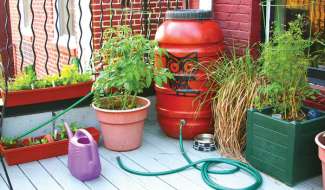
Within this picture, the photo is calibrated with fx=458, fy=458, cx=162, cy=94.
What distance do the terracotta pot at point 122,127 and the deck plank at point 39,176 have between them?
1.74 ft

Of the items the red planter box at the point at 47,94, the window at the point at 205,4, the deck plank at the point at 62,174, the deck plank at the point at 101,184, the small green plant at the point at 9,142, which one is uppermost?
the window at the point at 205,4

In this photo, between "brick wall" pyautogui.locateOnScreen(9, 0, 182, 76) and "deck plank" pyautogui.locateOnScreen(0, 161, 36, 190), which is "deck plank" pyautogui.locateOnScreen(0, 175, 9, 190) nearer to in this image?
"deck plank" pyautogui.locateOnScreen(0, 161, 36, 190)

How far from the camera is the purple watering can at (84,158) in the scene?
2.74 metres

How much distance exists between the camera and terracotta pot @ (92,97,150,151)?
3203 mm

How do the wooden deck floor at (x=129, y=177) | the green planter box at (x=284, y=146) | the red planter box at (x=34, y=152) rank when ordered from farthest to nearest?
1. the red planter box at (x=34, y=152)
2. the wooden deck floor at (x=129, y=177)
3. the green planter box at (x=284, y=146)

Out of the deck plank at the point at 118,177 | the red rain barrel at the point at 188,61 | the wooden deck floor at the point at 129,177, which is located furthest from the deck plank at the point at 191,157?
the deck plank at the point at 118,177

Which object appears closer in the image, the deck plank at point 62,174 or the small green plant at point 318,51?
the deck plank at point 62,174

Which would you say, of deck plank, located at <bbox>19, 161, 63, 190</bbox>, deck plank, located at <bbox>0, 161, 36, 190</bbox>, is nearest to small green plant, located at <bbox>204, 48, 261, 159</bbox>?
deck plank, located at <bbox>19, 161, 63, 190</bbox>

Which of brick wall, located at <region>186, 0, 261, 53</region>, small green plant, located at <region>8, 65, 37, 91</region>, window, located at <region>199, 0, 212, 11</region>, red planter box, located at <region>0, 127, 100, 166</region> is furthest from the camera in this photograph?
window, located at <region>199, 0, 212, 11</region>

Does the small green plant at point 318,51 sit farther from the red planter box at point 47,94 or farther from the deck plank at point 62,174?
the deck plank at point 62,174

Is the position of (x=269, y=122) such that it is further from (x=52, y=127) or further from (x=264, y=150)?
(x=52, y=127)

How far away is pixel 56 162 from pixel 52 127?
46 cm

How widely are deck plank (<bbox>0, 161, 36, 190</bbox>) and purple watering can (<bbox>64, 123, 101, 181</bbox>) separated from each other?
0.93 ft

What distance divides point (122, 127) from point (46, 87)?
67 cm
